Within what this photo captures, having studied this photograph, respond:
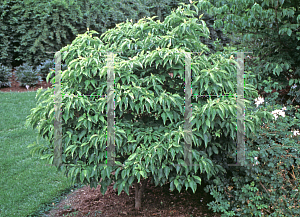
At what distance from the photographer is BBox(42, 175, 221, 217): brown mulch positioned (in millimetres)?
3406

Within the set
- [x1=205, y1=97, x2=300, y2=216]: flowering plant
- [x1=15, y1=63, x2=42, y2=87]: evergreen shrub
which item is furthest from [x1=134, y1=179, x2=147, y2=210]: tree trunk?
[x1=15, y1=63, x2=42, y2=87]: evergreen shrub

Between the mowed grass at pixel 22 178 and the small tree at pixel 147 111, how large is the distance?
110 cm

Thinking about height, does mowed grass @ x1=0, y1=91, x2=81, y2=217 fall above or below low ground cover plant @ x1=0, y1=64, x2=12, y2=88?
below

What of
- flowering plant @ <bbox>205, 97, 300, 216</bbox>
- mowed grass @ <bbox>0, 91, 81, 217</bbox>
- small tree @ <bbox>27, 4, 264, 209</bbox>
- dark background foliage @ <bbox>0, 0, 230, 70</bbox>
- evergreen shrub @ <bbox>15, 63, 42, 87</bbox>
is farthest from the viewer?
dark background foliage @ <bbox>0, 0, 230, 70</bbox>

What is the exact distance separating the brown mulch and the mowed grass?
230mm

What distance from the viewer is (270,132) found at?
3779 millimetres

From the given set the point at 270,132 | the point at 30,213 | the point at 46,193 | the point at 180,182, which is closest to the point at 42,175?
the point at 46,193

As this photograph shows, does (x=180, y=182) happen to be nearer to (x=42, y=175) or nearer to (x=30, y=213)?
(x=30, y=213)

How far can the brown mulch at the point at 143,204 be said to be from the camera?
134 inches

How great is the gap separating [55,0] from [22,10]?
1.10 m

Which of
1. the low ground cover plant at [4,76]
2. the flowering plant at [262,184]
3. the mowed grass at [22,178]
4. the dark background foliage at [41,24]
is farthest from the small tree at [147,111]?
the dark background foliage at [41,24]

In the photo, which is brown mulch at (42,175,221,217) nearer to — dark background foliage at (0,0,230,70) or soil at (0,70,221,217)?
soil at (0,70,221,217)

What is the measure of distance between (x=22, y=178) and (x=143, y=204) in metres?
2.13

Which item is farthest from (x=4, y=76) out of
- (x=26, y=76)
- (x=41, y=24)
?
(x=41, y=24)
